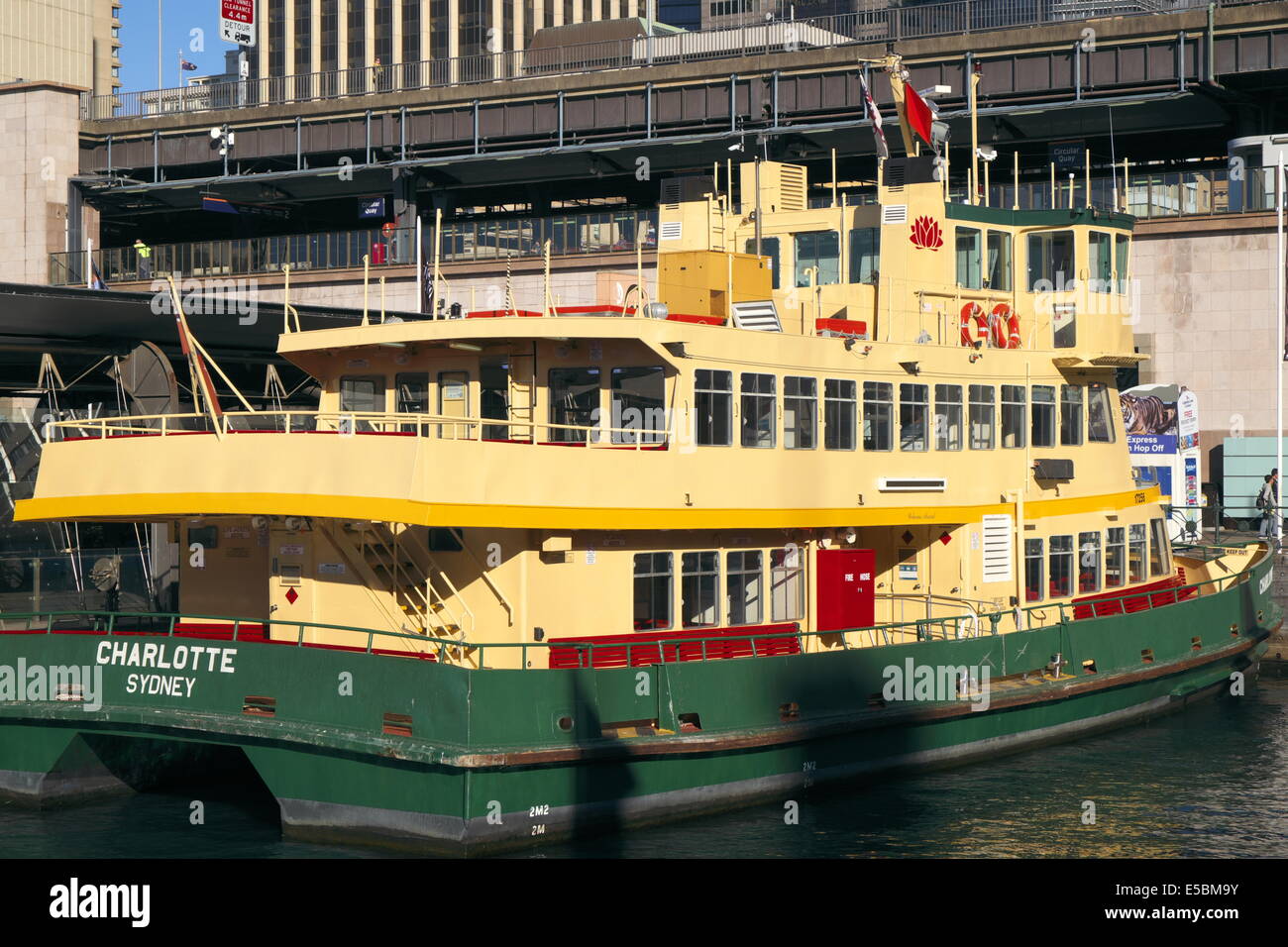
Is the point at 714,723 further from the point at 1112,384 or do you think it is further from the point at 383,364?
the point at 1112,384

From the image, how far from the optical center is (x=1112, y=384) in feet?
87.7

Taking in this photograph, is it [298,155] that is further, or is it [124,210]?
[124,210]

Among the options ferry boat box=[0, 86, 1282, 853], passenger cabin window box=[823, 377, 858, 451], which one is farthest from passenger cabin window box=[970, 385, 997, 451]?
passenger cabin window box=[823, 377, 858, 451]

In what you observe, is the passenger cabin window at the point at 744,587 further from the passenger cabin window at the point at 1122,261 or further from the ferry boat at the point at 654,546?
the passenger cabin window at the point at 1122,261

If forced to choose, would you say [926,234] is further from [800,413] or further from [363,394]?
[363,394]

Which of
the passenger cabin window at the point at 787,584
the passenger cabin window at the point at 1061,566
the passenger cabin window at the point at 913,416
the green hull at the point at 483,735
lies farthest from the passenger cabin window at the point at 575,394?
the passenger cabin window at the point at 1061,566

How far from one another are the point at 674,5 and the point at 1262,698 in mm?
147958

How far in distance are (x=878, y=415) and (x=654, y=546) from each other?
175 inches

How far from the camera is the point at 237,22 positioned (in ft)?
276

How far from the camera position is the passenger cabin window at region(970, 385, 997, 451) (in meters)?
24.3

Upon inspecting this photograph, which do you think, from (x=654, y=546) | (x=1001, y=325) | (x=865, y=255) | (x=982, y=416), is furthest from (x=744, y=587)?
(x=1001, y=325)

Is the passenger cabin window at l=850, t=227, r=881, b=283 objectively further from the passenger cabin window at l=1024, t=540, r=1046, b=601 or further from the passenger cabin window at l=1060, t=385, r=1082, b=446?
the passenger cabin window at l=1024, t=540, r=1046, b=601

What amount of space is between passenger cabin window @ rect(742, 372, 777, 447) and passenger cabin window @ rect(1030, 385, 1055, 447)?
572 centimetres
